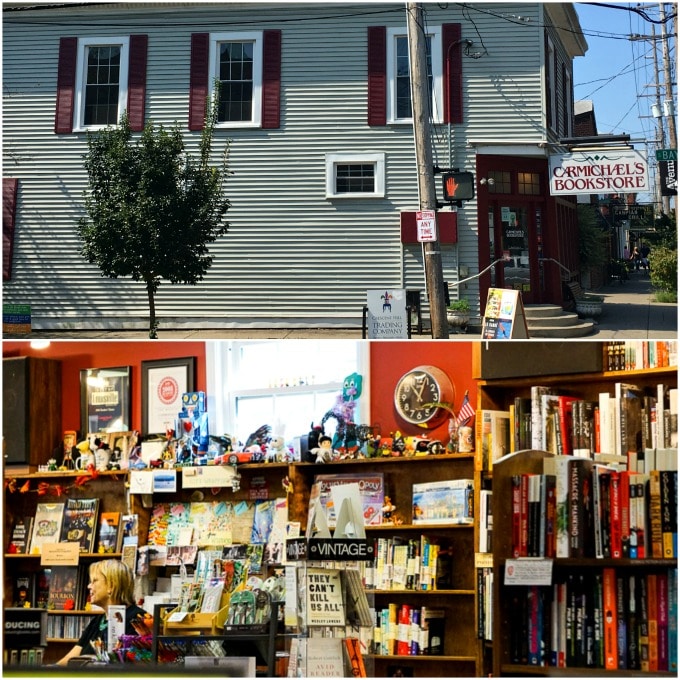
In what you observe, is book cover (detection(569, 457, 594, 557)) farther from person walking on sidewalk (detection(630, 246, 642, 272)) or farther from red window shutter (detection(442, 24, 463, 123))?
person walking on sidewalk (detection(630, 246, 642, 272))

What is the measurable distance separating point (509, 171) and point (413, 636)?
33.6ft

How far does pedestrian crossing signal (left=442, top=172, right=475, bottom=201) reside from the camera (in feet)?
35.4

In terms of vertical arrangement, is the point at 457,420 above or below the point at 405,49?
below

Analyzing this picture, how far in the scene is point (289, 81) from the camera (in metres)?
14.7

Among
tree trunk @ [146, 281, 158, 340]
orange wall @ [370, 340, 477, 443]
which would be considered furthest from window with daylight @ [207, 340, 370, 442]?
tree trunk @ [146, 281, 158, 340]

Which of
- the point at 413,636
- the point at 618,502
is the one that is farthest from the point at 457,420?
the point at 618,502

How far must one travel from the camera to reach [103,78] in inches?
591

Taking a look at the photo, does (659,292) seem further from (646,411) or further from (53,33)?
(646,411)

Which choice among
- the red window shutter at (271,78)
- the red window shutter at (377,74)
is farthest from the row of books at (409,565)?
the red window shutter at (271,78)

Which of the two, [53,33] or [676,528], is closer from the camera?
[676,528]

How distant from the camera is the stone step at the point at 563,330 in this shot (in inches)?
524

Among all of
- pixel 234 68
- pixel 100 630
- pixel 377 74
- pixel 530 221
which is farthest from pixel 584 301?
pixel 100 630

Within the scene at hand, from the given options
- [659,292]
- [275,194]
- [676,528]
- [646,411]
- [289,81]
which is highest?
[289,81]

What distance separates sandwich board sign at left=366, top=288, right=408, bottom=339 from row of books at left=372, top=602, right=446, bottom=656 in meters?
5.64
